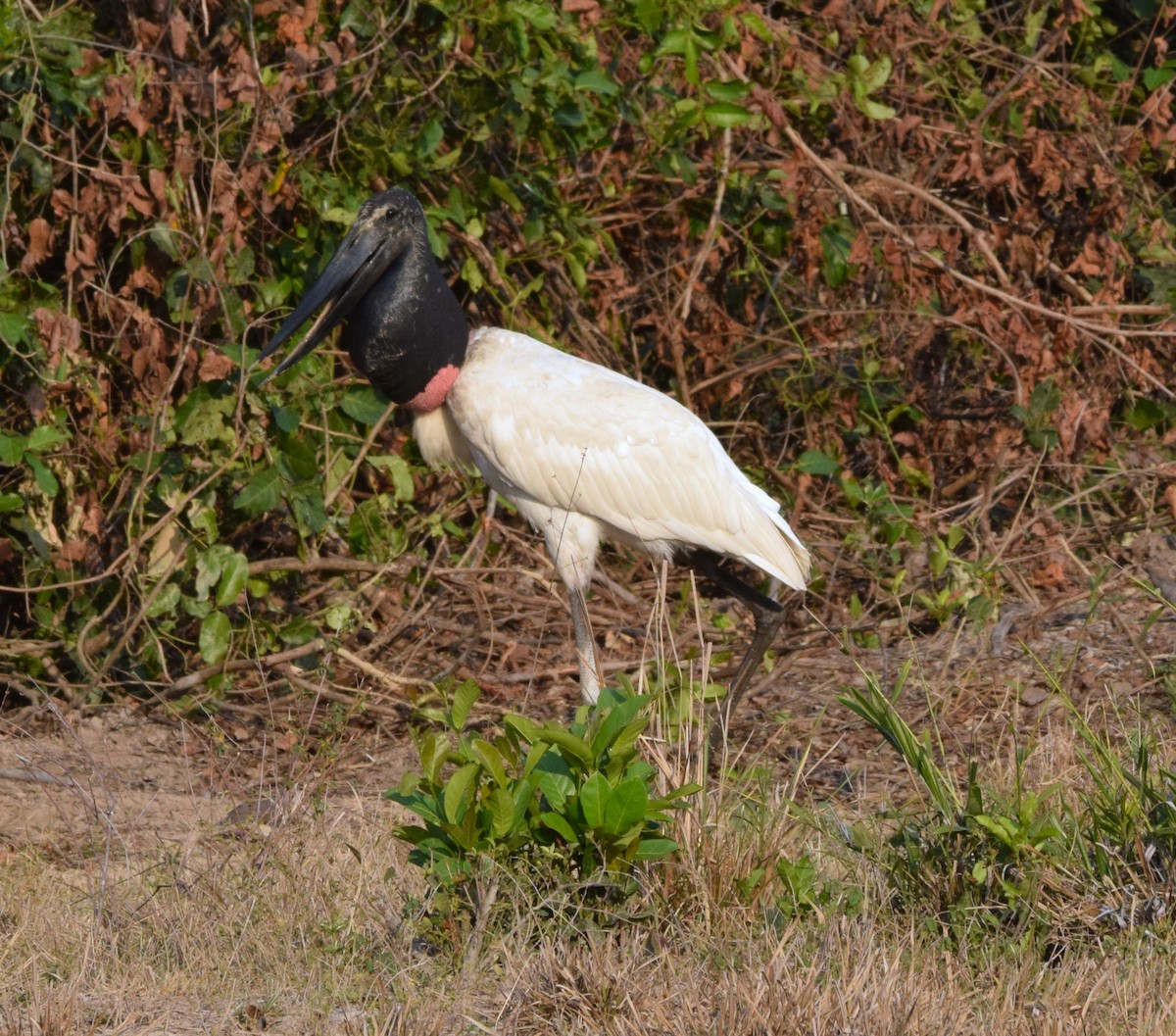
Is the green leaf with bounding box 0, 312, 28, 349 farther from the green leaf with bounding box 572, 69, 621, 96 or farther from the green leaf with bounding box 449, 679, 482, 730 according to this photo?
the green leaf with bounding box 449, 679, 482, 730

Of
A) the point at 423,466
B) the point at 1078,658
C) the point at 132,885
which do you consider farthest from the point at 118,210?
the point at 1078,658

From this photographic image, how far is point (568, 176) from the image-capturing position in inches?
229

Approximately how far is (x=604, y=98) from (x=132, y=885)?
9.74 ft

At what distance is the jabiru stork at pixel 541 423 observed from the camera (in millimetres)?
4711

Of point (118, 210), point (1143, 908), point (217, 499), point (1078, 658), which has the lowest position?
point (217, 499)

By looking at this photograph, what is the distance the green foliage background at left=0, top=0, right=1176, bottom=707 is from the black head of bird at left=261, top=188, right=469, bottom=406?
294 millimetres

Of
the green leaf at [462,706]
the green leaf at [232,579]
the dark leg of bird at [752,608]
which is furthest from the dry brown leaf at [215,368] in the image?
the green leaf at [462,706]

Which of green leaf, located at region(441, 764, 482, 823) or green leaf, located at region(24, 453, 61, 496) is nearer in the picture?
green leaf, located at region(441, 764, 482, 823)

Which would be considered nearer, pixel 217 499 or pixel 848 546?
pixel 217 499

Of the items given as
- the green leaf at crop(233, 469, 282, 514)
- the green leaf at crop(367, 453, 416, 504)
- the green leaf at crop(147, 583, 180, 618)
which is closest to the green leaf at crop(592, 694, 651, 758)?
the green leaf at crop(233, 469, 282, 514)

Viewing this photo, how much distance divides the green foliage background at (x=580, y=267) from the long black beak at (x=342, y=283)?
20 centimetres

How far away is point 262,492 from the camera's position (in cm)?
489

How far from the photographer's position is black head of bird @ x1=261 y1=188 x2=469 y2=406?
4.71 m

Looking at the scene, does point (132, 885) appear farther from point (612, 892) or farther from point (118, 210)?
point (118, 210)
